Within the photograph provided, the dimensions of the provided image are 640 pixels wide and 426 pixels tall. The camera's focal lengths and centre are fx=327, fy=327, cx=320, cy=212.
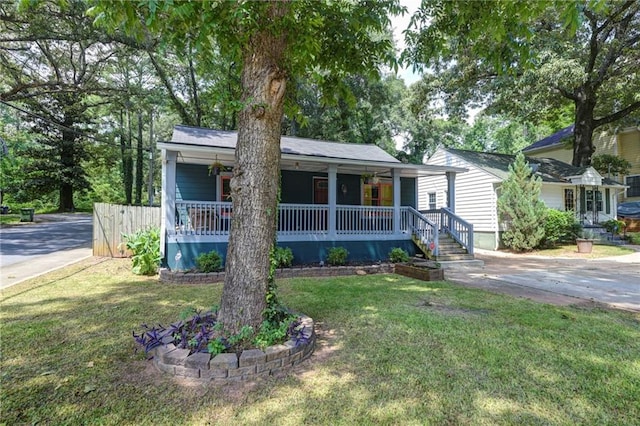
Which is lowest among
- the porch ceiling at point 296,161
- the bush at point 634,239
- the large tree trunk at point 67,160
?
the bush at point 634,239

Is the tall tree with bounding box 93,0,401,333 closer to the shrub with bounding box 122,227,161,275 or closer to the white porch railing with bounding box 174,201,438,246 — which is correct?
the white porch railing with bounding box 174,201,438,246

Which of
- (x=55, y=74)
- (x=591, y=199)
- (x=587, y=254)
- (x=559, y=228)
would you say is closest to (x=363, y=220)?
(x=587, y=254)

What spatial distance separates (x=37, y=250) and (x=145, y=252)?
5.73 meters

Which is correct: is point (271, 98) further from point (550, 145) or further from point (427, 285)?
point (550, 145)

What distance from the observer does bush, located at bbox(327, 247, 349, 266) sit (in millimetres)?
8625

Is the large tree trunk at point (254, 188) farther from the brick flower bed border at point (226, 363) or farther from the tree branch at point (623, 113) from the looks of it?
the tree branch at point (623, 113)

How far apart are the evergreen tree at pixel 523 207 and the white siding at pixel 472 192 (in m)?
1.10

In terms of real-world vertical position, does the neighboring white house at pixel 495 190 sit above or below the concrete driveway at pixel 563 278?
above

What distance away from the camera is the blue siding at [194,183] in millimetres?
9891

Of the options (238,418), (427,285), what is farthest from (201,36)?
(427,285)

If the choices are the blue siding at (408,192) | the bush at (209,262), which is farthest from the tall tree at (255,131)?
the blue siding at (408,192)

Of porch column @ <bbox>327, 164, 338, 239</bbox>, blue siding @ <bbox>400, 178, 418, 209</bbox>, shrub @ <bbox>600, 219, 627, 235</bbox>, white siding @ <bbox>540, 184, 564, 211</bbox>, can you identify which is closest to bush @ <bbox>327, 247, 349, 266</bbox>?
porch column @ <bbox>327, 164, 338, 239</bbox>

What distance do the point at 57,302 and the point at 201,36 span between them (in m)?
4.94

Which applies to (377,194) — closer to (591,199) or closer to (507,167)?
(507,167)
